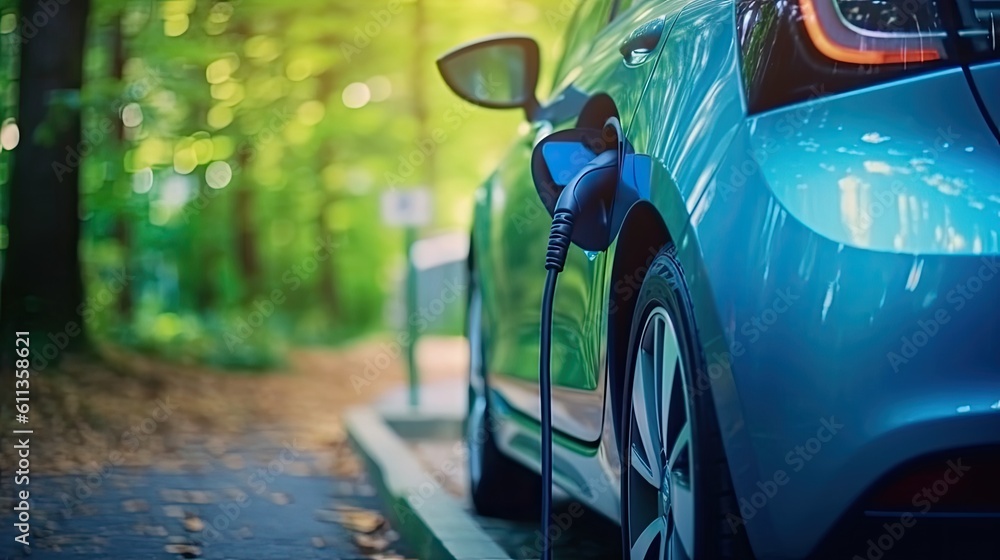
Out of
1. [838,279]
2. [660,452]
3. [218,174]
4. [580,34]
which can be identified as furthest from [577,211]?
[218,174]

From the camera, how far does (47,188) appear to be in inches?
392

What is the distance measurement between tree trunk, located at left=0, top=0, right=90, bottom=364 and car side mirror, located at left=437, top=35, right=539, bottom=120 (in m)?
5.34

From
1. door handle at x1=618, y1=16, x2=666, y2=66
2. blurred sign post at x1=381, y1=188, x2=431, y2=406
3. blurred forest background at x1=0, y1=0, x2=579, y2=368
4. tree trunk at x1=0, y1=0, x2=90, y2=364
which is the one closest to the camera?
door handle at x1=618, y1=16, x2=666, y2=66

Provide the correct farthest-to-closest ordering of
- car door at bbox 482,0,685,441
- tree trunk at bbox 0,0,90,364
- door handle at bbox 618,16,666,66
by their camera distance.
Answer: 1. tree trunk at bbox 0,0,90,364
2. car door at bbox 482,0,685,441
3. door handle at bbox 618,16,666,66

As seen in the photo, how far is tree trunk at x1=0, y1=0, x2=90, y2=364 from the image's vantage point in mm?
9680

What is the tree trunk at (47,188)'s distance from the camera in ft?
31.8

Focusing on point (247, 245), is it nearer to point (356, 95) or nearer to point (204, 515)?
point (356, 95)

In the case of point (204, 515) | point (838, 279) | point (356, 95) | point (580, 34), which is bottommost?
point (204, 515)

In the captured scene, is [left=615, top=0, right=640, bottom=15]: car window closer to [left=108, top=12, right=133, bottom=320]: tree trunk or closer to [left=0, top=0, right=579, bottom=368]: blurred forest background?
[left=0, top=0, right=579, bottom=368]: blurred forest background

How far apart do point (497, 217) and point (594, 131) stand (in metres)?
1.35

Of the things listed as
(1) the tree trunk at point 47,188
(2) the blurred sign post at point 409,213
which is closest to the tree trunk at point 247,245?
(2) the blurred sign post at point 409,213

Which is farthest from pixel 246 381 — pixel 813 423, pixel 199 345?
pixel 813 423

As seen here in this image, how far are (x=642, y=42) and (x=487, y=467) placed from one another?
2.52 metres

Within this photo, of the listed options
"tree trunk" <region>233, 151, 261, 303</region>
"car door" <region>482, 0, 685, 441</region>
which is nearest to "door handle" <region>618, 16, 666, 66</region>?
"car door" <region>482, 0, 685, 441</region>
